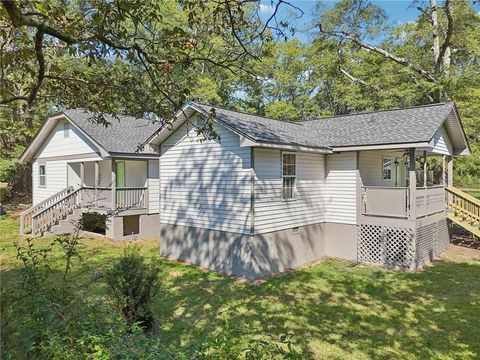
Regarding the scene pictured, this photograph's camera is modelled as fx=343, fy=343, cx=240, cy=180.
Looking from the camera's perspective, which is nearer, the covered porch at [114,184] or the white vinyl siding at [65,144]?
the covered porch at [114,184]

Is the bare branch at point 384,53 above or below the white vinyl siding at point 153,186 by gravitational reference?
above

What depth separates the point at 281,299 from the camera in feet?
28.5

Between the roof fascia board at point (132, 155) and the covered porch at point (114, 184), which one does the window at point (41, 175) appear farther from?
the roof fascia board at point (132, 155)

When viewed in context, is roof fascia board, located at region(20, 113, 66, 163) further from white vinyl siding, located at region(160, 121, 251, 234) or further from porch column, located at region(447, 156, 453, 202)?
porch column, located at region(447, 156, 453, 202)

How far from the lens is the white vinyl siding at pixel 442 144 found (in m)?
13.6

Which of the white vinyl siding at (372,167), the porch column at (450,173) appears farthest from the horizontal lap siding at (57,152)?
the porch column at (450,173)

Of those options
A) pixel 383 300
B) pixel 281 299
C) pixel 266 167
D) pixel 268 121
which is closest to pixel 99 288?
pixel 281 299

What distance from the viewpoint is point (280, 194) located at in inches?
445

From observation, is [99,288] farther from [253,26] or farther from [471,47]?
[471,47]

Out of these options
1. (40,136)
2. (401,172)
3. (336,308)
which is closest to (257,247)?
(336,308)

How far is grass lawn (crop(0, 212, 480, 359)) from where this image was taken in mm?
6398

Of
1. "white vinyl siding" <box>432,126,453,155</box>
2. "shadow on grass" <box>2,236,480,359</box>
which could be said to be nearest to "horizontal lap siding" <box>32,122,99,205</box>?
"shadow on grass" <box>2,236,480,359</box>

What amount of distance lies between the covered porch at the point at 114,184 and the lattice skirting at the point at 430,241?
10.8 m

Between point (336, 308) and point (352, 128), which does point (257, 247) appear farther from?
point (352, 128)
